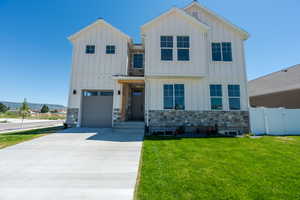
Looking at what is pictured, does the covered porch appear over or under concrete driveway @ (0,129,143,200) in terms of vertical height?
over

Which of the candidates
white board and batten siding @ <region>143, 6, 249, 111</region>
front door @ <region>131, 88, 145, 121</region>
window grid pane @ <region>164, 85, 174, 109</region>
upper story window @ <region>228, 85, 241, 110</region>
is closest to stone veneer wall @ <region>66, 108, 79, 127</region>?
front door @ <region>131, 88, 145, 121</region>

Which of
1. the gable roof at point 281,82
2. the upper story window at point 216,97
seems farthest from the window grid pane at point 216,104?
the gable roof at point 281,82

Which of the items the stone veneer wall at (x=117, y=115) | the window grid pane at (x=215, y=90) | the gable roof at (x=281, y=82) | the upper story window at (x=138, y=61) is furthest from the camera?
the gable roof at (x=281, y=82)

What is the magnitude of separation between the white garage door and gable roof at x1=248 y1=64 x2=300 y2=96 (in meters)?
16.1

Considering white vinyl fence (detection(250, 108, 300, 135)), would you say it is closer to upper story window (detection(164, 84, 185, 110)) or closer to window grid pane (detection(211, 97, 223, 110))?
window grid pane (detection(211, 97, 223, 110))

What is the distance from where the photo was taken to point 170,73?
856 centimetres

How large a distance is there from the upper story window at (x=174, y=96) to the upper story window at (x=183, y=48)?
1.88m

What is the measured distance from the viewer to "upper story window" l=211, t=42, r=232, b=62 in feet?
30.7

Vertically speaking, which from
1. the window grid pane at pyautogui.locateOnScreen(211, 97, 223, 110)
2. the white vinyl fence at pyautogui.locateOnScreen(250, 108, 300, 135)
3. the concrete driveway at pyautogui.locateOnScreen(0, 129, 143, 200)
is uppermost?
the window grid pane at pyautogui.locateOnScreen(211, 97, 223, 110)

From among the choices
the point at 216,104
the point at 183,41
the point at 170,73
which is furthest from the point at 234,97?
the point at 183,41

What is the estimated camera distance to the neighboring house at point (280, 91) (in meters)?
11.7

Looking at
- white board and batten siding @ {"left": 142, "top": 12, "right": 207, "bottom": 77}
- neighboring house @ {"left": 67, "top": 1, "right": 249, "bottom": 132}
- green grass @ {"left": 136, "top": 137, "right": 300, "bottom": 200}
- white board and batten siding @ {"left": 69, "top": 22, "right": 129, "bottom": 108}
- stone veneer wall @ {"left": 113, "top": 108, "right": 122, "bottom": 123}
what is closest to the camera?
green grass @ {"left": 136, "top": 137, "right": 300, "bottom": 200}

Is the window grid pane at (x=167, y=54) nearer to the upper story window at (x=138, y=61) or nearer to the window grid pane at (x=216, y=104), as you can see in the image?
the upper story window at (x=138, y=61)

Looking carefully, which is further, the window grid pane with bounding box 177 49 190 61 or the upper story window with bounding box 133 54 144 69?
the upper story window with bounding box 133 54 144 69
